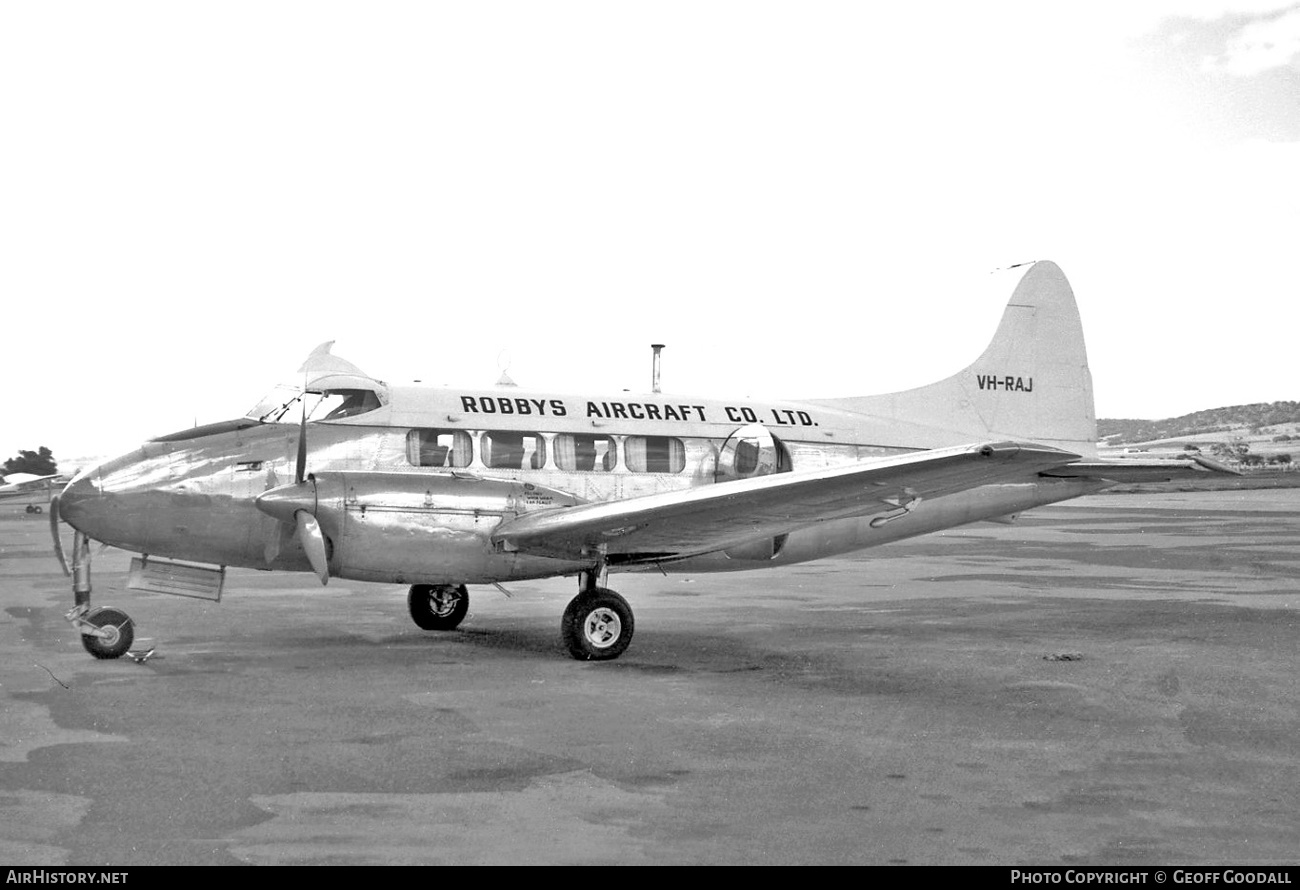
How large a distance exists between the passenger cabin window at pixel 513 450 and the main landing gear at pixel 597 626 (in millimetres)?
1912

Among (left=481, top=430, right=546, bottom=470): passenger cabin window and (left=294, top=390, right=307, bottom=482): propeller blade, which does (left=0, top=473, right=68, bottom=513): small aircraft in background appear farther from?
(left=481, top=430, right=546, bottom=470): passenger cabin window

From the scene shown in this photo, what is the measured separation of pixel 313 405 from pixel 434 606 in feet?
9.49

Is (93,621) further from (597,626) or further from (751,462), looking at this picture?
(751,462)

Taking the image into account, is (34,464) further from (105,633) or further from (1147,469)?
(1147,469)

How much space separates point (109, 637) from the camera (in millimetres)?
11648

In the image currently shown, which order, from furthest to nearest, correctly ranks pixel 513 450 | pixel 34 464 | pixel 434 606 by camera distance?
pixel 34 464 → pixel 434 606 → pixel 513 450

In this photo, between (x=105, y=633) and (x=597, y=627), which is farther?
(x=597, y=627)

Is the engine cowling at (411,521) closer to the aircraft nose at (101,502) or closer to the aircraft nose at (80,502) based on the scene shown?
the aircraft nose at (101,502)

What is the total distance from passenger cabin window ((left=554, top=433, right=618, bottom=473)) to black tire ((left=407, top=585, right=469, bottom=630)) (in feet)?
6.90

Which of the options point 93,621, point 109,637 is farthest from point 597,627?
point 93,621

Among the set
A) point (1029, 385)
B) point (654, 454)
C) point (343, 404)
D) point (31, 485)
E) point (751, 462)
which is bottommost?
point (751, 462)

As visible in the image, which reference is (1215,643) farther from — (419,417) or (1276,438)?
(1276,438)

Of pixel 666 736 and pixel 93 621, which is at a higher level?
pixel 93 621

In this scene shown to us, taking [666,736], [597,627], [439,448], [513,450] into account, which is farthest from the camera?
[513,450]
